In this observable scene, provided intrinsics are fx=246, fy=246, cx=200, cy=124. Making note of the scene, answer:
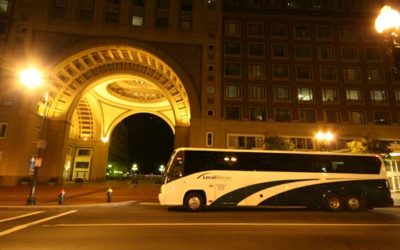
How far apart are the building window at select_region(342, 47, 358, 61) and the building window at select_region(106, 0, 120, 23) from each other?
35.9 m

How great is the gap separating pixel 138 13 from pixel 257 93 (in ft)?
72.9

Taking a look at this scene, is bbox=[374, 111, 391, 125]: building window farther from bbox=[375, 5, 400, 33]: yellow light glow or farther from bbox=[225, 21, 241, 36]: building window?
bbox=[375, 5, 400, 33]: yellow light glow

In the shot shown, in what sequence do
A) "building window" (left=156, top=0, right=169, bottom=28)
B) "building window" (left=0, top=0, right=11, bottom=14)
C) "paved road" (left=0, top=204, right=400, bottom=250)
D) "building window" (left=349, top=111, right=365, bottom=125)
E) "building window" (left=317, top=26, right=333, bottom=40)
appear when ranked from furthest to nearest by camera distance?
"building window" (left=317, top=26, right=333, bottom=40) < "building window" (left=156, top=0, right=169, bottom=28) < "building window" (left=349, top=111, right=365, bottom=125) < "building window" (left=0, top=0, right=11, bottom=14) < "paved road" (left=0, top=204, right=400, bottom=250)

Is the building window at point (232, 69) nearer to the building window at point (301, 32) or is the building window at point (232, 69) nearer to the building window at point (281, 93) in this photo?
the building window at point (281, 93)

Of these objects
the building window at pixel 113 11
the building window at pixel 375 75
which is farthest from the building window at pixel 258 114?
the building window at pixel 113 11

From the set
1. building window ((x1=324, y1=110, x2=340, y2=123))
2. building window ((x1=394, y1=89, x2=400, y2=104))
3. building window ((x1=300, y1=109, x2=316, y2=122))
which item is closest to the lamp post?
building window ((x1=300, y1=109, x2=316, y2=122))

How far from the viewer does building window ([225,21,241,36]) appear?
3941 centimetres

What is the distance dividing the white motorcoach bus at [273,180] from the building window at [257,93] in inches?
868

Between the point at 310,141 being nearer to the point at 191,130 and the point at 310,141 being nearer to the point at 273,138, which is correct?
the point at 273,138

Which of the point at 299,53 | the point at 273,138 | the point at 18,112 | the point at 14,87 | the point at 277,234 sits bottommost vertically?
the point at 277,234

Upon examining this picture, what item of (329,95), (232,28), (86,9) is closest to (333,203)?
(329,95)

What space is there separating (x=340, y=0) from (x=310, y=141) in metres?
25.4

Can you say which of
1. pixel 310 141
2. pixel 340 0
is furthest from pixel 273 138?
pixel 340 0

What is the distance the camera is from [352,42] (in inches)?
1550
